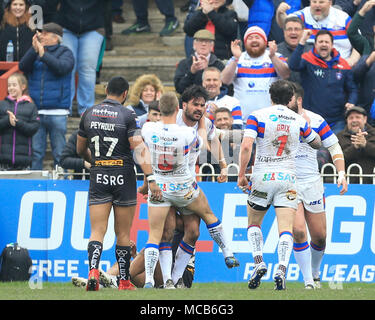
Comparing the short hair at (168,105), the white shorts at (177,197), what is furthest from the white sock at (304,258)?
the short hair at (168,105)

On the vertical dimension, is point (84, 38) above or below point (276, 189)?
above

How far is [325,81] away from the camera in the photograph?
16.2 m

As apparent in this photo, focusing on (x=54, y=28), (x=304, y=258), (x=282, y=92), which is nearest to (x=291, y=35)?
(x=54, y=28)

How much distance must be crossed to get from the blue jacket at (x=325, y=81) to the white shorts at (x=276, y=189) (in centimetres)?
433

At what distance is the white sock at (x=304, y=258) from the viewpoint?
41.2 feet

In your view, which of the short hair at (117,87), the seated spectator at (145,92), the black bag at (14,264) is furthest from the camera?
the seated spectator at (145,92)

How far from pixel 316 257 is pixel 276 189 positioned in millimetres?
1695

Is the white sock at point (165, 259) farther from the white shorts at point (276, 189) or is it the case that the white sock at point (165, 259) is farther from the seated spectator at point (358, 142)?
the seated spectator at point (358, 142)

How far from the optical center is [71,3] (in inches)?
712

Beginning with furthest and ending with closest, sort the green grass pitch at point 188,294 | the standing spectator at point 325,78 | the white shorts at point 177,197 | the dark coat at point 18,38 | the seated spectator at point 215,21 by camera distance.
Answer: the dark coat at point 18,38 < the seated spectator at point 215,21 < the standing spectator at point 325,78 < the white shorts at point 177,197 < the green grass pitch at point 188,294

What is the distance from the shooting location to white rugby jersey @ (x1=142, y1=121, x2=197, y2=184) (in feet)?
39.2

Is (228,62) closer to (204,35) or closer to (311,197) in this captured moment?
(204,35)
